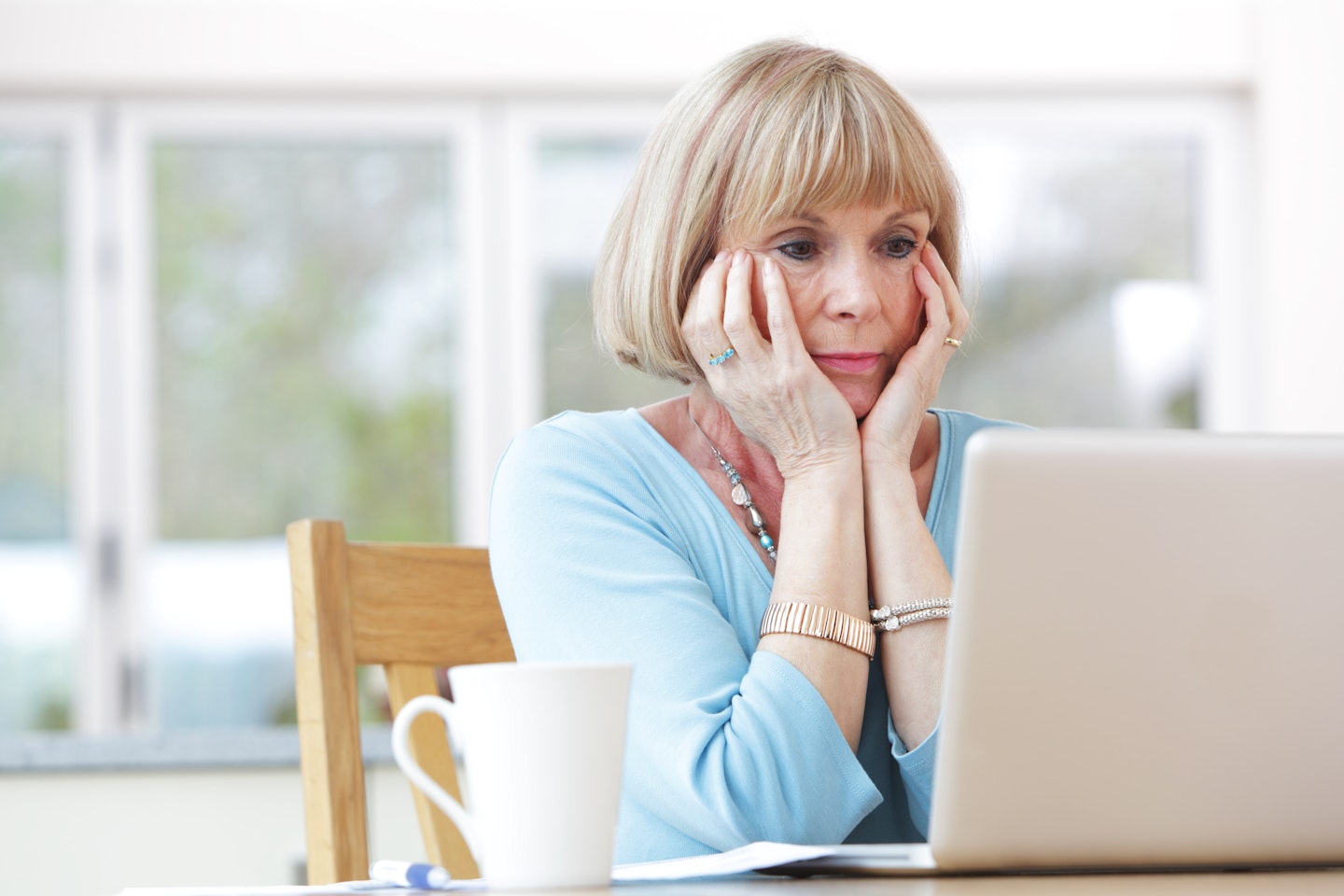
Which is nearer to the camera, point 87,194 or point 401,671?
point 401,671

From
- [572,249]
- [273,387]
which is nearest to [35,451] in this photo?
[273,387]

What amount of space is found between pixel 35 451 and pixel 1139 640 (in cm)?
369

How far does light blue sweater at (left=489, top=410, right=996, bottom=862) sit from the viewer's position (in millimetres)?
890

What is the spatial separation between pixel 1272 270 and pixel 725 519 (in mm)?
3221

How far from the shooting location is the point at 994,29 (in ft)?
12.6

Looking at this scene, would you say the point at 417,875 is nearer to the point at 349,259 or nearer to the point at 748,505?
the point at 748,505

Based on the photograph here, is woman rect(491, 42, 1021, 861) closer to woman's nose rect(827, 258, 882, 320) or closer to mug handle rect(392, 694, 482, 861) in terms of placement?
woman's nose rect(827, 258, 882, 320)

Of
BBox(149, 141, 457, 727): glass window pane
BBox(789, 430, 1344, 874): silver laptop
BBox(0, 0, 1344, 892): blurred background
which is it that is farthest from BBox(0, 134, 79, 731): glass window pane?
BBox(789, 430, 1344, 874): silver laptop

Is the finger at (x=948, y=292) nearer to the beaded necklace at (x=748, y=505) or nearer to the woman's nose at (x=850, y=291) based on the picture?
the woman's nose at (x=850, y=291)

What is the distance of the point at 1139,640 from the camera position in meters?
0.60

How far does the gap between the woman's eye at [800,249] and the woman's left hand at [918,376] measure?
0.11 meters

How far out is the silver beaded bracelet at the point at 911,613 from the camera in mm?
1014

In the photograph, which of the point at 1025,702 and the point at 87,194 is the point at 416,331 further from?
the point at 1025,702

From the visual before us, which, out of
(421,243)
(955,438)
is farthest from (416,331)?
(955,438)
